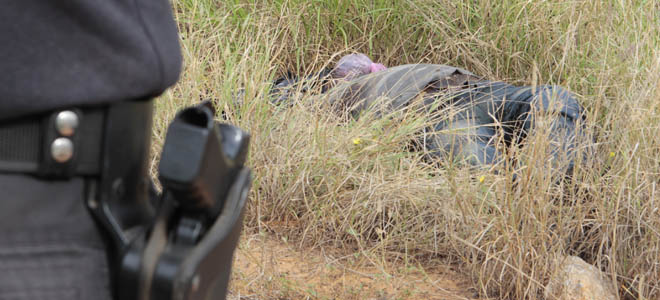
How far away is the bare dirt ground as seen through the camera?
2146mm

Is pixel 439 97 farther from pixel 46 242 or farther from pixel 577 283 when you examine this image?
pixel 46 242

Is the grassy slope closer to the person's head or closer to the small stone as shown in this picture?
the small stone

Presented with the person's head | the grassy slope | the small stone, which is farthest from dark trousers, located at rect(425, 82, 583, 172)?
the person's head

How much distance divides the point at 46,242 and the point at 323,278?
173cm

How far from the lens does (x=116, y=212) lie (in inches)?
25.9

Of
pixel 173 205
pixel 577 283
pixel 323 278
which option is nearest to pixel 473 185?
pixel 577 283

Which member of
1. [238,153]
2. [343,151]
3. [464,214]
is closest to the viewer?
[238,153]

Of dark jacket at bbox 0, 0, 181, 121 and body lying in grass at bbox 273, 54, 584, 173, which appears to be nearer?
dark jacket at bbox 0, 0, 181, 121

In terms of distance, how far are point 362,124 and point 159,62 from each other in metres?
2.22

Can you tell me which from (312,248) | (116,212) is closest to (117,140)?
(116,212)

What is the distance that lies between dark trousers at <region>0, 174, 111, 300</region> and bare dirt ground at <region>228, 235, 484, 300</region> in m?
1.45

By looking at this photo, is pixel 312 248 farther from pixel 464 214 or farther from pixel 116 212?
pixel 116 212

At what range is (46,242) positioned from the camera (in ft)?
2.03

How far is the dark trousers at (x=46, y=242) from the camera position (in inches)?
23.9
